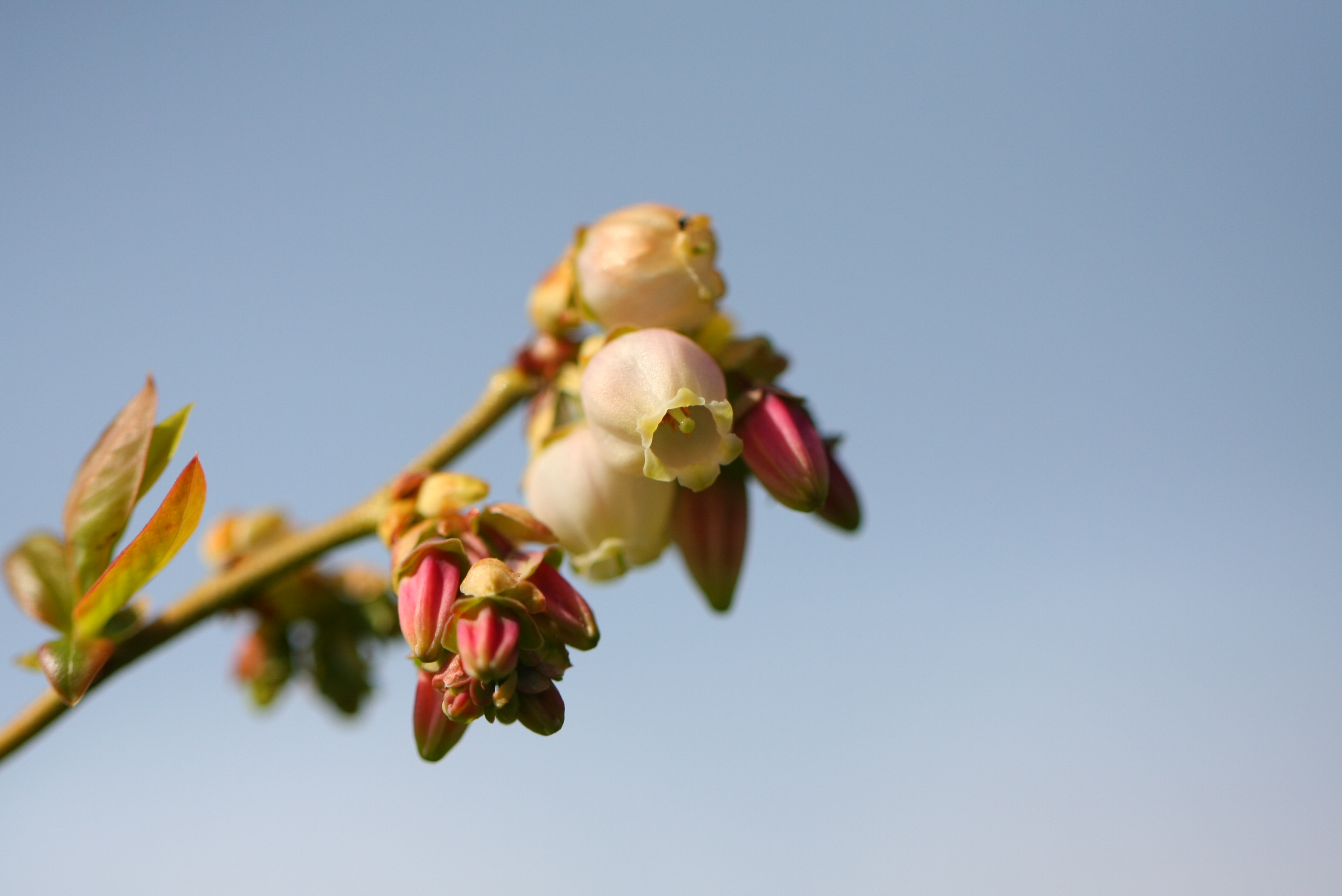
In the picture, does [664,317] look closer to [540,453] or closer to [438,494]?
[540,453]

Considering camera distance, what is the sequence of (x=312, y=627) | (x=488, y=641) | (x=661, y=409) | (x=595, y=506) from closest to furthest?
(x=488, y=641), (x=661, y=409), (x=595, y=506), (x=312, y=627)

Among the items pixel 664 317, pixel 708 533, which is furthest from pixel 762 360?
pixel 708 533

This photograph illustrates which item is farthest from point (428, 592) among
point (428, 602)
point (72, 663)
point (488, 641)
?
point (72, 663)

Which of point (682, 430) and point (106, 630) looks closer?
point (682, 430)

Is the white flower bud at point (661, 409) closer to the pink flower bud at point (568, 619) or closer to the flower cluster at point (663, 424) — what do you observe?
the flower cluster at point (663, 424)

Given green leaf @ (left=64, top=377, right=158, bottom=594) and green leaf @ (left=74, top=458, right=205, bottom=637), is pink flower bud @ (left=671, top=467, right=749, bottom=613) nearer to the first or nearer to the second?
green leaf @ (left=74, top=458, right=205, bottom=637)

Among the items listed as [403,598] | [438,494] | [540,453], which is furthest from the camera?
[540,453]

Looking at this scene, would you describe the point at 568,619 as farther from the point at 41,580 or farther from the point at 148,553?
the point at 41,580
